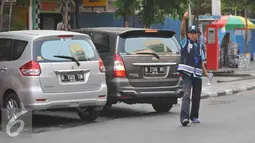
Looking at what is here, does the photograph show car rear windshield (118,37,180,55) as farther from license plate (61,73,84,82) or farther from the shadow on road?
the shadow on road

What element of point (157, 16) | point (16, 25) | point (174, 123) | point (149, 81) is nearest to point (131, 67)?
point (149, 81)

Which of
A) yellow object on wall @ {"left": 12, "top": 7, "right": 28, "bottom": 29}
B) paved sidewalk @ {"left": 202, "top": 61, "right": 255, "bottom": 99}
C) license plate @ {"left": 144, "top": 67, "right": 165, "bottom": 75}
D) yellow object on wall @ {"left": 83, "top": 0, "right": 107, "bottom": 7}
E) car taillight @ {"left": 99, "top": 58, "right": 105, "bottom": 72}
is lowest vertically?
paved sidewalk @ {"left": 202, "top": 61, "right": 255, "bottom": 99}

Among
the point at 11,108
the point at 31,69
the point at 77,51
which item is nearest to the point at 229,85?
the point at 77,51

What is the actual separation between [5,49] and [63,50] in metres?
1.15

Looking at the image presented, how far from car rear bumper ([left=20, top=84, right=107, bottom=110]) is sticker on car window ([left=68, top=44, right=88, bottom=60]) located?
2.21 ft

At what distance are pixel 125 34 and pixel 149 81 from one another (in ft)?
3.59

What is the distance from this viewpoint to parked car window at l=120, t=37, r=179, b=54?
37.3 ft

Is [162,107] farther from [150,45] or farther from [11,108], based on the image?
[11,108]

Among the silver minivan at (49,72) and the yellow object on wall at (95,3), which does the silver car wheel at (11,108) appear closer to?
the silver minivan at (49,72)

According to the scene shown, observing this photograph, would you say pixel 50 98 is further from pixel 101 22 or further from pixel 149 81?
pixel 101 22

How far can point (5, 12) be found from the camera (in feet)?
63.7

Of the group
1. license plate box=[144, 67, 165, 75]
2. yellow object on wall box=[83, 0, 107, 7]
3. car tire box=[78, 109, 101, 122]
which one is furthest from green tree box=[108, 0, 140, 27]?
car tire box=[78, 109, 101, 122]

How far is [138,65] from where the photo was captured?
1120 centimetres

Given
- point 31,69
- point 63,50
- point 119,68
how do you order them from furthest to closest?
point 119,68
point 63,50
point 31,69
